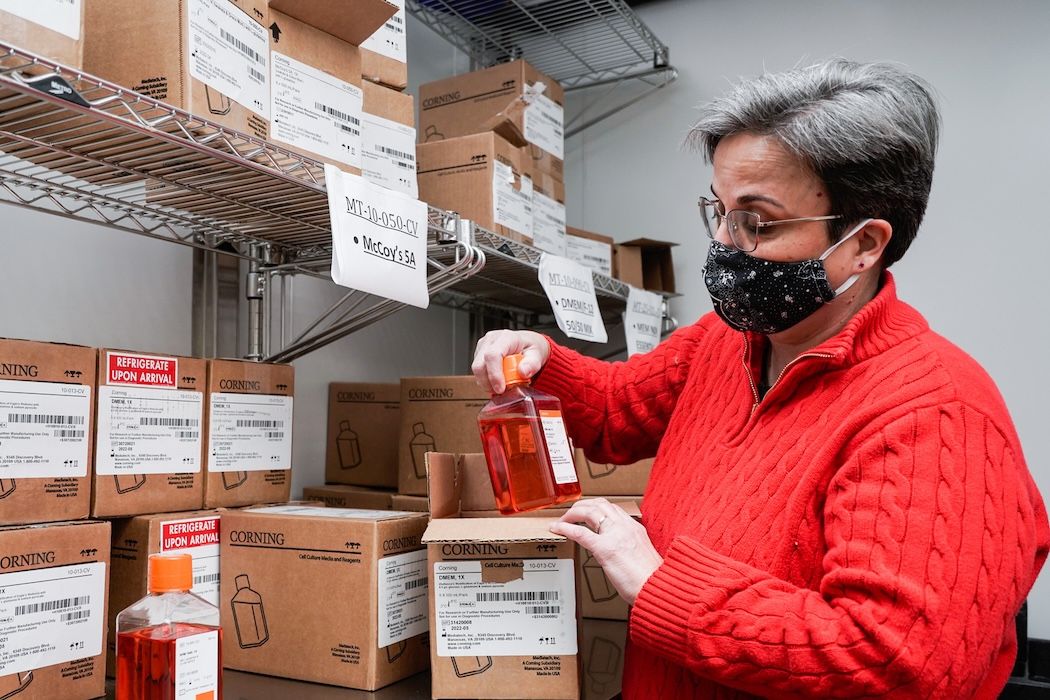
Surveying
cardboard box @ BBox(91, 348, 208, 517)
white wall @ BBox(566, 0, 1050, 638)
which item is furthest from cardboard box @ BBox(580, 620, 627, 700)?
white wall @ BBox(566, 0, 1050, 638)

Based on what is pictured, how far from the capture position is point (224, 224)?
53.6 inches

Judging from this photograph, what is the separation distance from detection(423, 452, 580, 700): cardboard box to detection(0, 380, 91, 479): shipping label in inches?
16.8

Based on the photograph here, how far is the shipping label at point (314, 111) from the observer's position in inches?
42.0

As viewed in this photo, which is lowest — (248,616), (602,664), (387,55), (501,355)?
(602,664)

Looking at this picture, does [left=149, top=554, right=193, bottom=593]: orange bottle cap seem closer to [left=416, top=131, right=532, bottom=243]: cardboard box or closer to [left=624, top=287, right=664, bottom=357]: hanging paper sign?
[left=416, top=131, right=532, bottom=243]: cardboard box

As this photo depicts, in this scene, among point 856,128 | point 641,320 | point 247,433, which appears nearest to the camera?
point 856,128

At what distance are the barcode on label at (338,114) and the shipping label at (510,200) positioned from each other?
1.45ft

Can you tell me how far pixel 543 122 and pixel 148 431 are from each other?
1.17 metres

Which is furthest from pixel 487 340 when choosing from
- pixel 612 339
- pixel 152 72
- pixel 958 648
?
pixel 612 339

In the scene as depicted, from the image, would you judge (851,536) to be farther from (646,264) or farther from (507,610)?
(646,264)

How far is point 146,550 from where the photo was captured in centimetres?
107

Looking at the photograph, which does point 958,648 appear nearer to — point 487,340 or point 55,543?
point 487,340

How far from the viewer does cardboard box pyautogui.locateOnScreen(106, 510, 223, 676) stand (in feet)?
3.52

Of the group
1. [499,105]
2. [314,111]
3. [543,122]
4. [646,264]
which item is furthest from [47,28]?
[646,264]
